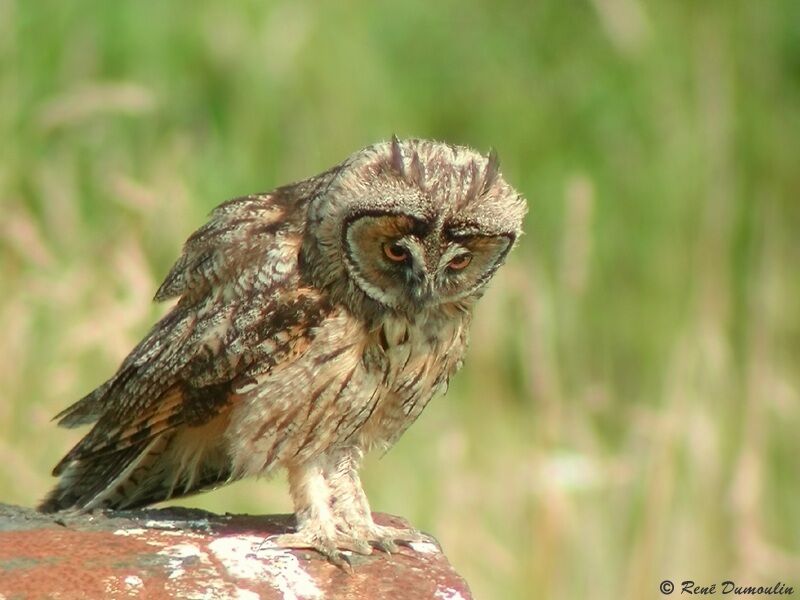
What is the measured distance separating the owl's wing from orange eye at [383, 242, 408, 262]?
8.8 inches

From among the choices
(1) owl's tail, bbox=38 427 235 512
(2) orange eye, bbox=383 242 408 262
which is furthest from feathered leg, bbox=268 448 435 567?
(2) orange eye, bbox=383 242 408 262

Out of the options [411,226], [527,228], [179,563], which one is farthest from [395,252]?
[527,228]

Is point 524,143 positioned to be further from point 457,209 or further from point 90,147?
point 457,209

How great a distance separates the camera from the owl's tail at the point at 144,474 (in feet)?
14.2

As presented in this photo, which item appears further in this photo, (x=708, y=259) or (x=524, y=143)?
(x=524, y=143)

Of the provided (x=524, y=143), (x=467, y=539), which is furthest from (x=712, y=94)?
(x=467, y=539)

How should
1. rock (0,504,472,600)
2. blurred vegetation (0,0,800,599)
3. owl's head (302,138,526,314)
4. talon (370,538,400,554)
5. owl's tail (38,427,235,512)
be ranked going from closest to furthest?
rock (0,504,472,600) < owl's head (302,138,526,314) < talon (370,538,400,554) < owl's tail (38,427,235,512) < blurred vegetation (0,0,800,599)

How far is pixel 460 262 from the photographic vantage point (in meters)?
4.06

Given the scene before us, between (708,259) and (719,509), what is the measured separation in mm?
1000

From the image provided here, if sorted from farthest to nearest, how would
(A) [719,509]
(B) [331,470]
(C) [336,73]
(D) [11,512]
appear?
(C) [336,73] < (A) [719,509] < (B) [331,470] < (D) [11,512]

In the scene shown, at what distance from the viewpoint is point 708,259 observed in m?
6.62

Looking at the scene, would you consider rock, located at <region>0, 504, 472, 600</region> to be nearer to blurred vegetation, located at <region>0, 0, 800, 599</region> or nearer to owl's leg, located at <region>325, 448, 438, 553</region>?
owl's leg, located at <region>325, 448, 438, 553</region>

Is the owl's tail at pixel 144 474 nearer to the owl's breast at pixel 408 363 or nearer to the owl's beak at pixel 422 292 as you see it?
the owl's breast at pixel 408 363

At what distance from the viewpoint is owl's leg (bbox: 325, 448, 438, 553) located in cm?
412
